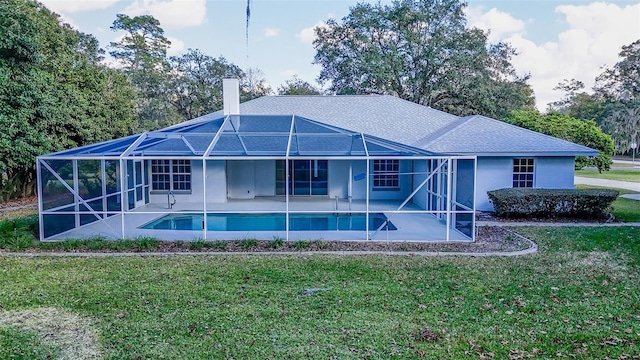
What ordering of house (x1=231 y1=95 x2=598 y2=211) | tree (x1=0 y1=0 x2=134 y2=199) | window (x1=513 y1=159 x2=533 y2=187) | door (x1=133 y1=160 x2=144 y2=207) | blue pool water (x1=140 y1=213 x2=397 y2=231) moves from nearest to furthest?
1. blue pool water (x1=140 y1=213 x2=397 y2=231)
2. house (x1=231 y1=95 x2=598 y2=211)
3. window (x1=513 y1=159 x2=533 y2=187)
4. tree (x1=0 y1=0 x2=134 y2=199)
5. door (x1=133 y1=160 x2=144 y2=207)

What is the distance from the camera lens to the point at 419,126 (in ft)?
61.1

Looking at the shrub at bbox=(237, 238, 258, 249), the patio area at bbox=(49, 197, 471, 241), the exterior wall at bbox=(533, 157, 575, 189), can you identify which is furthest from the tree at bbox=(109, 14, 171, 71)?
the exterior wall at bbox=(533, 157, 575, 189)

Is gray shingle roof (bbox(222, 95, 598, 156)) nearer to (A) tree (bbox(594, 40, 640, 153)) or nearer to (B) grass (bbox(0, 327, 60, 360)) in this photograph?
(B) grass (bbox(0, 327, 60, 360))

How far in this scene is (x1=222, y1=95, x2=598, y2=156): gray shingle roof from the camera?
1457 cm

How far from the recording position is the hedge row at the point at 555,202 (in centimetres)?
1308

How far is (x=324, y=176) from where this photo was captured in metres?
18.5

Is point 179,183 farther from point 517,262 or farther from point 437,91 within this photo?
point 437,91

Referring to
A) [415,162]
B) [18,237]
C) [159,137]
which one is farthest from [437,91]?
[18,237]

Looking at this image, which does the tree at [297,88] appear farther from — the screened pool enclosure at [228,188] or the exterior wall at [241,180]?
the screened pool enclosure at [228,188]

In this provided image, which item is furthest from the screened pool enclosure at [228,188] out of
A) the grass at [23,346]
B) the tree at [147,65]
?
the tree at [147,65]

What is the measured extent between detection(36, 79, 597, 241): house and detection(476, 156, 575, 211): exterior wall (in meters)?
0.04

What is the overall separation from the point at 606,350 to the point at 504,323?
110 cm

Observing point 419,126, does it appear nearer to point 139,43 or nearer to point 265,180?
point 265,180

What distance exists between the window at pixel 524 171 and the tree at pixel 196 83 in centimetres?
2446
